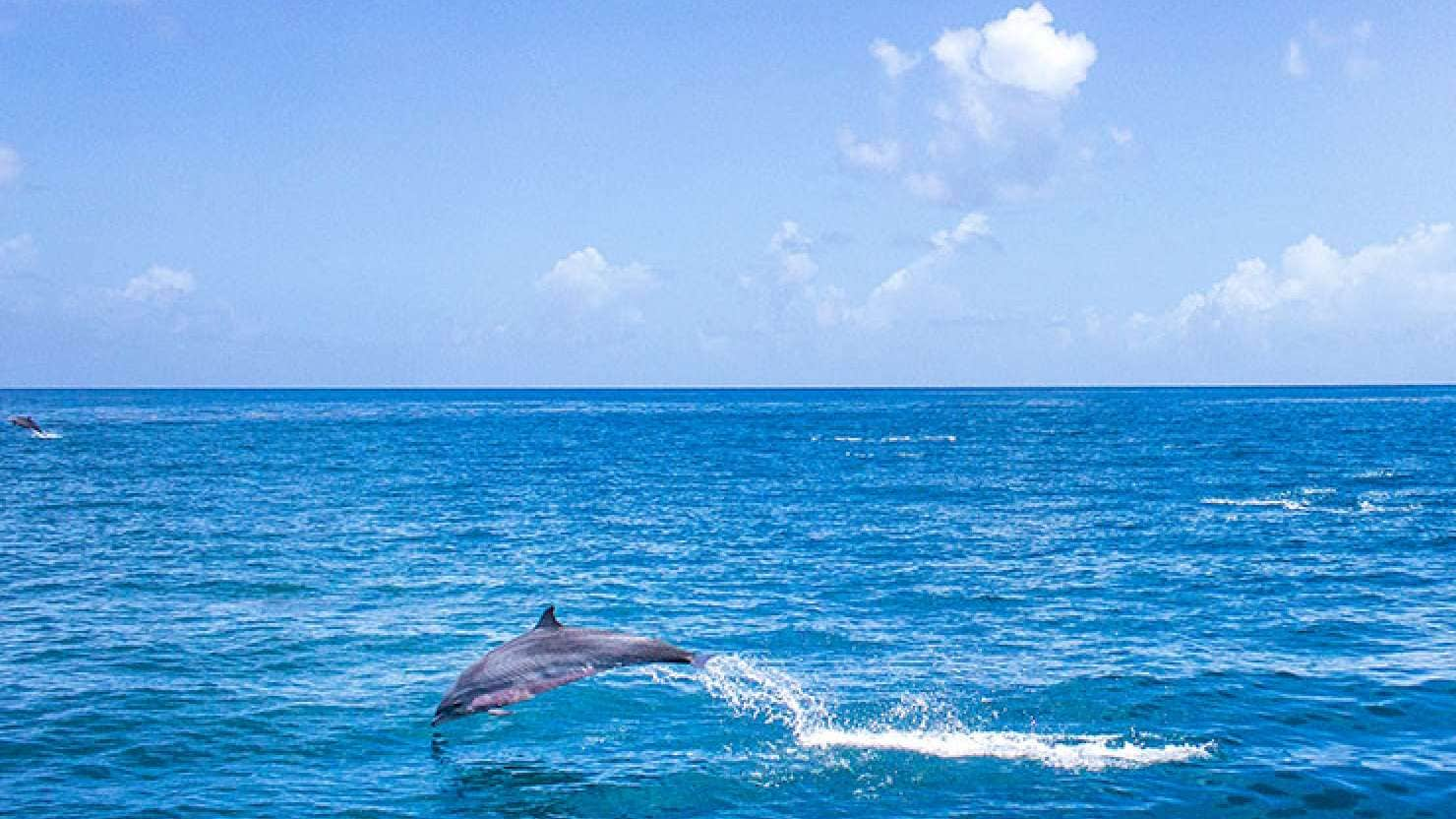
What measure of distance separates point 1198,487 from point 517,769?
5462cm

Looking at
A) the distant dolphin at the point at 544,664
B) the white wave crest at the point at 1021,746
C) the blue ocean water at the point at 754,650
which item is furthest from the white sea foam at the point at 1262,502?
the distant dolphin at the point at 544,664

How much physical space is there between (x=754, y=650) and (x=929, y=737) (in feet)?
24.4

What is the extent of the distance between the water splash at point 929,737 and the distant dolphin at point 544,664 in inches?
108

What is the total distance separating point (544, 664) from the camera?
16906 mm

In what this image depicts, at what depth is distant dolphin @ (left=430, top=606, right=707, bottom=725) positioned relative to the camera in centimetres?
1660

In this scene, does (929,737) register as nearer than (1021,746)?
No

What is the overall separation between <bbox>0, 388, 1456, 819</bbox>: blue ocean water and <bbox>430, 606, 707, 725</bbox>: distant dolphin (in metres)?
2.11

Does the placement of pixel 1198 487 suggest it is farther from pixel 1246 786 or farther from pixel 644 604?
pixel 1246 786

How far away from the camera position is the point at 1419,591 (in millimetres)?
32969

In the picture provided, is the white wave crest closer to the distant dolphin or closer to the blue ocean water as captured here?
the blue ocean water

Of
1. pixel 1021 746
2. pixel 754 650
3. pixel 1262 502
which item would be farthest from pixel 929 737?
pixel 1262 502

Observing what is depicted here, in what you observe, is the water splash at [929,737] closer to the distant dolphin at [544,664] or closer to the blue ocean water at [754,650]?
the blue ocean water at [754,650]

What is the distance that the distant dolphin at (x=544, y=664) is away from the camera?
16595 millimetres

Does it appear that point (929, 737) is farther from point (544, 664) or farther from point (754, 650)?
point (544, 664)
